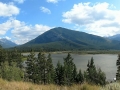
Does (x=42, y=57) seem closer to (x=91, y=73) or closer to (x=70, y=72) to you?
(x=70, y=72)

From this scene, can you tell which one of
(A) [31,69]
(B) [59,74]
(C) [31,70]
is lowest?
(B) [59,74]

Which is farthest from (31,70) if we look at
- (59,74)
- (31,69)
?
(59,74)

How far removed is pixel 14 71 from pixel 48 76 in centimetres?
1248

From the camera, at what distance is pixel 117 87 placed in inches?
298

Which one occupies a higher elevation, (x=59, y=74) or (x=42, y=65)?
(x=42, y=65)

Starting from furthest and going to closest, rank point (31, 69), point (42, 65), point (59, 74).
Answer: point (59, 74)
point (42, 65)
point (31, 69)

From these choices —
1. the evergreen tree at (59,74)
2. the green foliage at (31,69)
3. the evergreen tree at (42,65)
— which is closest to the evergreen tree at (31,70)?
the green foliage at (31,69)

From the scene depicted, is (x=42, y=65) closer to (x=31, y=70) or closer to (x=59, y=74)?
(x=31, y=70)

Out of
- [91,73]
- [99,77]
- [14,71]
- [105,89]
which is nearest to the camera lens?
[105,89]

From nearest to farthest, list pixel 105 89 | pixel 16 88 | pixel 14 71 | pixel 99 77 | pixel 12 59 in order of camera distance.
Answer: pixel 105 89 < pixel 16 88 < pixel 14 71 < pixel 99 77 < pixel 12 59

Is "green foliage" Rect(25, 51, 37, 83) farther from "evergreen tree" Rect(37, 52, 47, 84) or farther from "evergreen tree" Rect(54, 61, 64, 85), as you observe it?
"evergreen tree" Rect(54, 61, 64, 85)

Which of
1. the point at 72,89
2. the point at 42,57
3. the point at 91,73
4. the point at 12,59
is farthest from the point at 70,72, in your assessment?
the point at 72,89

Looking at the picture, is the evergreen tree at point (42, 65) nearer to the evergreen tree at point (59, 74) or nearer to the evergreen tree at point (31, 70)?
the evergreen tree at point (31, 70)

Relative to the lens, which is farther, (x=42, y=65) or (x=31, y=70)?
(x=42, y=65)
